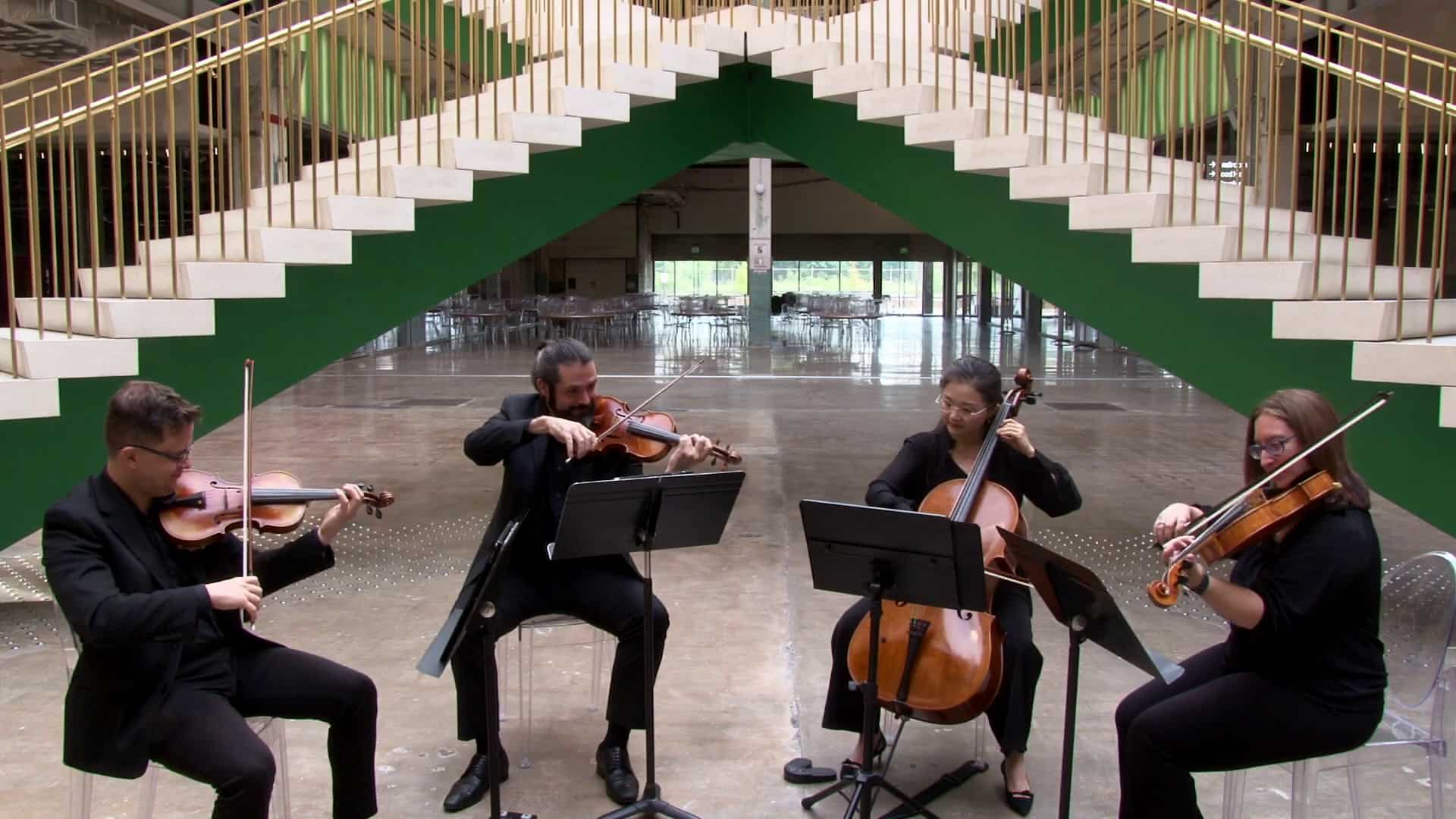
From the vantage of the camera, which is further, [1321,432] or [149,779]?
[149,779]

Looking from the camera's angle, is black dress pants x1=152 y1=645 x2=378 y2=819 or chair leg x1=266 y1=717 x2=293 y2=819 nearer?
black dress pants x1=152 y1=645 x2=378 y2=819

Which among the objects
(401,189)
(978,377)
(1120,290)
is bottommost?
(978,377)

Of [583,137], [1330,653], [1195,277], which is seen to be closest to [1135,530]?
[1195,277]

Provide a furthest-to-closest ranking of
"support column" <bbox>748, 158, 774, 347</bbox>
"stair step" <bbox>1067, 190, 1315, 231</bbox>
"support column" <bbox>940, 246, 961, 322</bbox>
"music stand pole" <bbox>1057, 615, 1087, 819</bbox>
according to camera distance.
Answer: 1. "support column" <bbox>940, 246, 961, 322</bbox>
2. "support column" <bbox>748, 158, 774, 347</bbox>
3. "stair step" <bbox>1067, 190, 1315, 231</bbox>
4. "music stand pole" <bbox>1057, 615, 1087, 819</bbox>

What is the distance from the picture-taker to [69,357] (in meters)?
4.27

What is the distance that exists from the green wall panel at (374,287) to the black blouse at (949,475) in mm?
3036

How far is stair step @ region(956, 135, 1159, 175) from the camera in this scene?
5422 millimetres

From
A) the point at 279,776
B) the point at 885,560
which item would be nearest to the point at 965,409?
the point at 885,560

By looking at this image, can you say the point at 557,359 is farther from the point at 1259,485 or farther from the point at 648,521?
the point at 1259,485

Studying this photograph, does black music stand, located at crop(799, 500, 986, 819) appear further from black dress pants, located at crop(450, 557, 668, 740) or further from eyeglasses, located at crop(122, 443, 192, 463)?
eyeglasses, located at crop(122, 443, 192, 463)

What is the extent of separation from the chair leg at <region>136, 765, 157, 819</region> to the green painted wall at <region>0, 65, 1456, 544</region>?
2.02 metres

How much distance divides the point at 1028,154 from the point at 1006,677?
278 cm

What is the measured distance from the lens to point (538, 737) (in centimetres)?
395

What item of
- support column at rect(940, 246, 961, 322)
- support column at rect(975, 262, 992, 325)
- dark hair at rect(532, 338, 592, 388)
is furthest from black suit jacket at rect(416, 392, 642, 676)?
support column at rect(940, 246, 961, 322)
